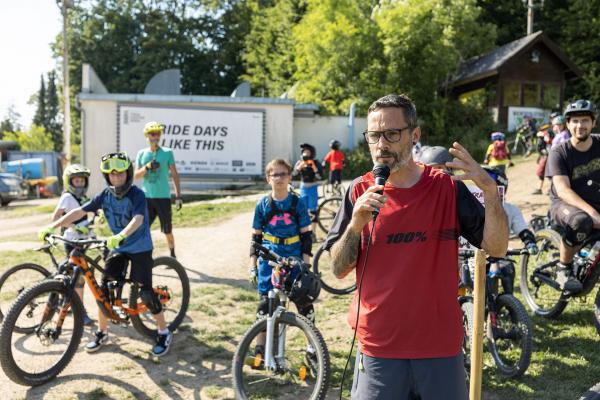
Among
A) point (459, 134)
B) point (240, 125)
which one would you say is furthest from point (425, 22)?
point (240, 125)

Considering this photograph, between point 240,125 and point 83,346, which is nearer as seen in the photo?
point 83,346

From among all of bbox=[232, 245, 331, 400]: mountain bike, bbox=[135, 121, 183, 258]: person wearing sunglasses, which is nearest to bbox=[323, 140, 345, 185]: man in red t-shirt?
bbox=[135, 121, 183, 258]: person wearing sunglasses

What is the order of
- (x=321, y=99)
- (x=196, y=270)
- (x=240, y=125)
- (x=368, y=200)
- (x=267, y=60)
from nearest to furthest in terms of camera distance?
(x=368, y=200) → (x=196, y=270) → (x=240, y=125) → (x=321, y=99) → (x=267, y=60)

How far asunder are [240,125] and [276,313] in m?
17.8

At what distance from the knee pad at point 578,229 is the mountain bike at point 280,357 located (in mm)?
2768

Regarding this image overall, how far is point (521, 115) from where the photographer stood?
91.7 ft

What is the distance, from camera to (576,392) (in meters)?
4.36

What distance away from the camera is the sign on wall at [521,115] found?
27.8 meters

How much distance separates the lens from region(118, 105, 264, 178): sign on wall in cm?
2114

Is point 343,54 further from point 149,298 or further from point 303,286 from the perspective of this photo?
point 303,286

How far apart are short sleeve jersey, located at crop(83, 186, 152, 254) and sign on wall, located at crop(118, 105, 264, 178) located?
16.1m

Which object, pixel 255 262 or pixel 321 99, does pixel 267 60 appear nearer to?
pixel 321 99

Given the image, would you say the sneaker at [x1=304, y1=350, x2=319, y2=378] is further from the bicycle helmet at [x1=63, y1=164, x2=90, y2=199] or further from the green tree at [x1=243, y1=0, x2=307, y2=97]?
the green tree at [x1=243, y1=0, x2=307, y2=97]

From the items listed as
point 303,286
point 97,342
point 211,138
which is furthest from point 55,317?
point 211,138
